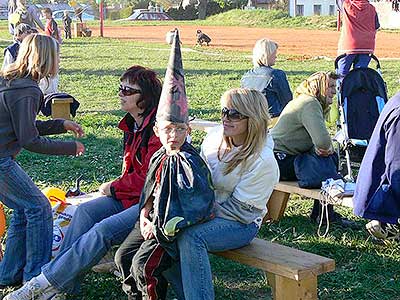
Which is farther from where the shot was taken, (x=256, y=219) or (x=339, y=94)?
(x=339, y=94)

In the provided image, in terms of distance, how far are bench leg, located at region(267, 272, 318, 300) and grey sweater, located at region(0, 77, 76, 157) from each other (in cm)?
161

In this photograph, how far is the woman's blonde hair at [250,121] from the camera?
168 inches

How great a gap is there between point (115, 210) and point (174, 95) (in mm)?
1053

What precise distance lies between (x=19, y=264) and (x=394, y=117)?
255 cm

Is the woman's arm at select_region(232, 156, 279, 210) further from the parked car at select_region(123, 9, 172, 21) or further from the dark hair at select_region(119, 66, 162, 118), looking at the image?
the parked car at select_region(123, 9, 172, 21)

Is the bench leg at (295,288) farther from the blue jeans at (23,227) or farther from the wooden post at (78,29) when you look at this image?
the wooden post at (78,29)

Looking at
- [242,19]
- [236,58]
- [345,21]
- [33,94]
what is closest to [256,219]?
[33,94]

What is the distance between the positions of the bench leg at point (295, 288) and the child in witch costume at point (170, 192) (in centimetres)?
53

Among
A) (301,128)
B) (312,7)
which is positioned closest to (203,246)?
(301,128)

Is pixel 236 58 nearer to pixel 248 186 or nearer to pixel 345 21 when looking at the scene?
pixel 345 21

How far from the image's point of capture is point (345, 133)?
22.6 ft

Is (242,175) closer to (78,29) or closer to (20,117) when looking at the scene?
(20,117)

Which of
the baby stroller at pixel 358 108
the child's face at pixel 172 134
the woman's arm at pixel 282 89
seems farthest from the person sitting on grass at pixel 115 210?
the woman's arm at pixel 282 89

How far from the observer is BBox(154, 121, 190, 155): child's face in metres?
4.09
